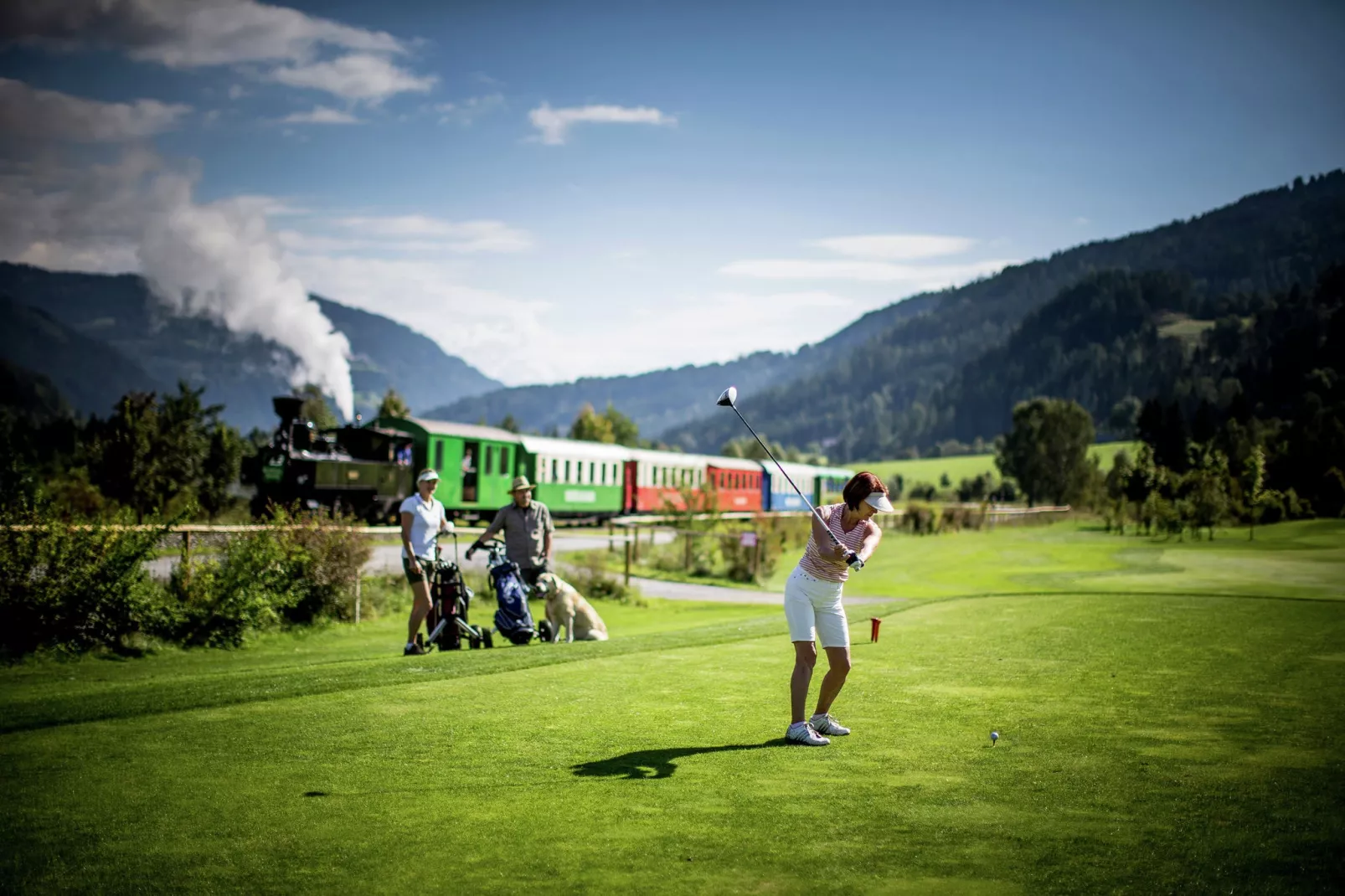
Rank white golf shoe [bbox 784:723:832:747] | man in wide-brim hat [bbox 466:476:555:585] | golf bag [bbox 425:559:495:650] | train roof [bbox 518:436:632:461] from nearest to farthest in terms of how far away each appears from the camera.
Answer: white golf shoe [bbox 784:723:832:747], golf bag [bbox 425:559:495:650], man in wide-brim hat [bbox 466:476:555:585], train roof [bbox 518:436:632:461]

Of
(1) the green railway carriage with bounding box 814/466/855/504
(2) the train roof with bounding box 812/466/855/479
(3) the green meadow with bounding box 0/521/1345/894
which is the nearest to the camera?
(3) the green meadow with bounding box 0/521/1345/894

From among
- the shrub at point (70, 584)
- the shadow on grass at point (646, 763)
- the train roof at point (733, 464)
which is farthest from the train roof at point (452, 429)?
the shadow on grass at point (646, 763)

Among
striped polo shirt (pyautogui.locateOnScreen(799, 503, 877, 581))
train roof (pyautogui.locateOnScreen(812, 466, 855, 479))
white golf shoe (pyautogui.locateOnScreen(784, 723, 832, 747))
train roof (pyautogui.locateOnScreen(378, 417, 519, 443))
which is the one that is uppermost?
train roof (pyautogui.locateOnScreen(378, 417, 519, 443))

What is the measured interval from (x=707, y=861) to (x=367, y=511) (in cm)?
2802

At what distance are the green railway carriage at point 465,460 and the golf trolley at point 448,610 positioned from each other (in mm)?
20940

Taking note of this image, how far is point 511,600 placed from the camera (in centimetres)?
1241

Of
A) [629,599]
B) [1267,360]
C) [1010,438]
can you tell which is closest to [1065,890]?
[629,599]

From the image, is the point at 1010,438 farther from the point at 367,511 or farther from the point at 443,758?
the point at 443,758

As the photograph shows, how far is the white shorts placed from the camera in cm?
674

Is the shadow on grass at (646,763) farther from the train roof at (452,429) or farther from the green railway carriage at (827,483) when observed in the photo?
the green railway carriage at (827,483)

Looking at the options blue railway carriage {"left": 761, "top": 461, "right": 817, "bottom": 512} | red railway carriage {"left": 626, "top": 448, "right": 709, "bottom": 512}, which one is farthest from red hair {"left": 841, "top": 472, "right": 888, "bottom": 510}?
blue railway carriage {"left": 761, "top": 461, "right": 817, "bottom": 512}

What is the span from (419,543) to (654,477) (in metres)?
35.5

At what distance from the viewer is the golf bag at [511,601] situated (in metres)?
12.4

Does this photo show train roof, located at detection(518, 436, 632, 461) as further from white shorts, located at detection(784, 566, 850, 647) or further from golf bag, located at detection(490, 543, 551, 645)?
white shorts, located at detection(784, 566, 850, 647)
